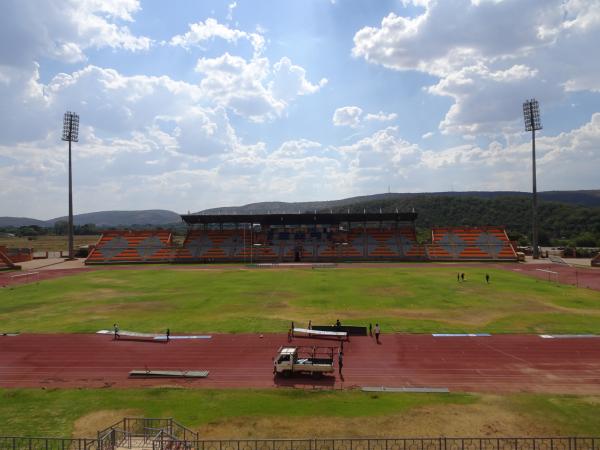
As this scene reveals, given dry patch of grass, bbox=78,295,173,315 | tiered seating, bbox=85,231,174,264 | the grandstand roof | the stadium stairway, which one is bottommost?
dry patch of grass, bbox=78,295,173,315

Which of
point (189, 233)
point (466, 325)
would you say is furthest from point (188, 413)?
point (189, 233)

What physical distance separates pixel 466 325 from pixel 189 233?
247 ft

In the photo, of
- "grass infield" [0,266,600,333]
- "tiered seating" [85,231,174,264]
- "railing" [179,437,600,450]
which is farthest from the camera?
"tiered seating" [85,231,174,264]

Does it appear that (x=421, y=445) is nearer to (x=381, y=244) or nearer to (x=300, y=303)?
(x=300, y=303)

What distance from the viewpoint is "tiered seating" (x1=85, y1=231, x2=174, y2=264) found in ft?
279

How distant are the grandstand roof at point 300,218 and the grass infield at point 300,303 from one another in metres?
28.5

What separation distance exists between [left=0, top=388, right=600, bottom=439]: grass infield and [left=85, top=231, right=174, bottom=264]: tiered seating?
227 feet

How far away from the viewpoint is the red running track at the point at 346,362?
20.4 m

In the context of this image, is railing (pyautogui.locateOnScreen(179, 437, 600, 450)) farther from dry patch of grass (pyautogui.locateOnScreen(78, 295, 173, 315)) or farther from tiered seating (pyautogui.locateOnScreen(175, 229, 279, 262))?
tiered seating (pyautogui.locateOnScreen(175, 229, 279, 262))

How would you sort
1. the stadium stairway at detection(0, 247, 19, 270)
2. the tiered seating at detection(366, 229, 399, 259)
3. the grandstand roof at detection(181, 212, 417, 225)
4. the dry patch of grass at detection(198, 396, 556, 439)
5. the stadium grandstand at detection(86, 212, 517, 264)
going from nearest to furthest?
the dry patch of grass at detection(198, 396, 556, 439) → the stadium stairway at detection(0, 247, 19, 270) → the stadium grandstand at detection(86, 212, 517, 264) → the tiered seating at detection(366, 229, 399, 259) → the grandstand roof at detection(181, 212, 417, 225)

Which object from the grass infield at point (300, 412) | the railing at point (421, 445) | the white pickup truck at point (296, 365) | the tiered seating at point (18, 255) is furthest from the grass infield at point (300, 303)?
the tiered seating at point (18, 255)

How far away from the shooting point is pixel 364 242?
8994 centimetres

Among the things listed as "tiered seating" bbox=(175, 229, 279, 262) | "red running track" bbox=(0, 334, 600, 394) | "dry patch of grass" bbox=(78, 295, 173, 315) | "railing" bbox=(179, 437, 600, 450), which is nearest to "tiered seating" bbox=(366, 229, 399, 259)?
"tiered seating" bbox=(175, 229, 279, 262)

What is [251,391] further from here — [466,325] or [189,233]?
[189,233]
